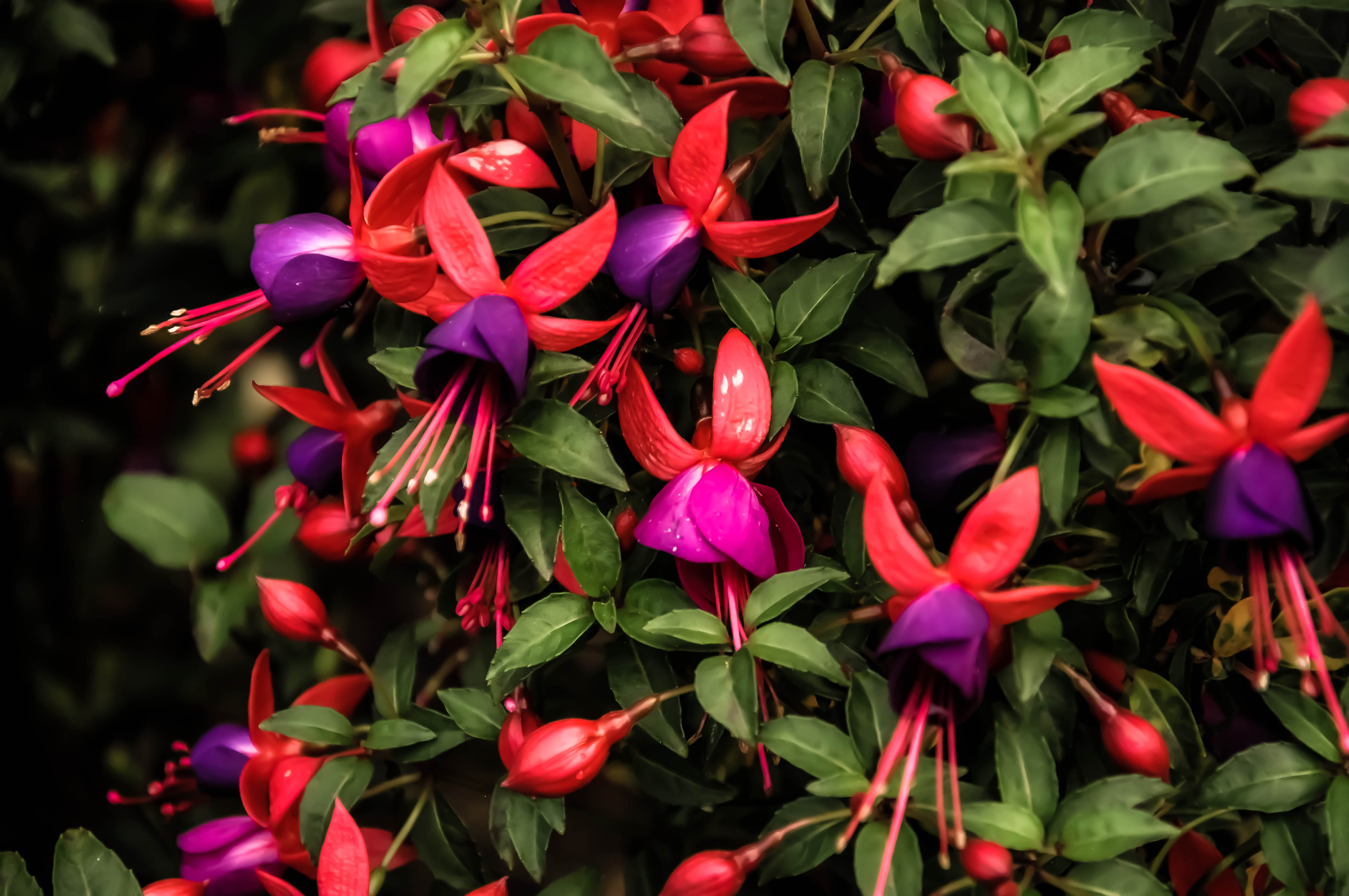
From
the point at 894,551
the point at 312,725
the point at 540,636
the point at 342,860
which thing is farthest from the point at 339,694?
the point at 894,551

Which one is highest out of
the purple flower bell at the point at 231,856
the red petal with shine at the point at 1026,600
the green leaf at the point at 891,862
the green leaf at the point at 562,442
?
the green leaf at the point at 562,442

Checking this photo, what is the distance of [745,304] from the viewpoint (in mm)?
588

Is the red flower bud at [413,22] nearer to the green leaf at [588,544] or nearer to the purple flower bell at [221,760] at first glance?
the green leaf at [588,544]

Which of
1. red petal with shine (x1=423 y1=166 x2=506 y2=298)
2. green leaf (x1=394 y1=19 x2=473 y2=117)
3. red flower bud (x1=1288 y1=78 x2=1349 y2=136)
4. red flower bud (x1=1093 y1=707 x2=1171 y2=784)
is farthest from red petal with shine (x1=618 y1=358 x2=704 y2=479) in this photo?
red flower bud (x1=1288 y1=78 x2=1349 y2=136)

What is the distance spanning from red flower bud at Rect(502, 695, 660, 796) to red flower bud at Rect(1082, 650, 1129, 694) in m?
0.33

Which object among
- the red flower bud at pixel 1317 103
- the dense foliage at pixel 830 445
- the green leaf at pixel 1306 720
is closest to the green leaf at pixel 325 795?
the dense foliage at pixel 830 445

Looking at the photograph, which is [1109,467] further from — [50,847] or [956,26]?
[50,847]

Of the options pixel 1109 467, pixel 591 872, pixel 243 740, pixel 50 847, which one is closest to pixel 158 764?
pixel 50 847

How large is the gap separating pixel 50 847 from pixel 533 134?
982mm

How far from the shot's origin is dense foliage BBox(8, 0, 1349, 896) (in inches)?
19.5

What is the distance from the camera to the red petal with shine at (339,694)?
791 millimetres

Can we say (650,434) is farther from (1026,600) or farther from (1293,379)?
(1293,379)

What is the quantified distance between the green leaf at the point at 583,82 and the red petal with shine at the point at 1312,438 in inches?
15.1

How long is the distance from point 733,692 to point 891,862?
0.48 ft
